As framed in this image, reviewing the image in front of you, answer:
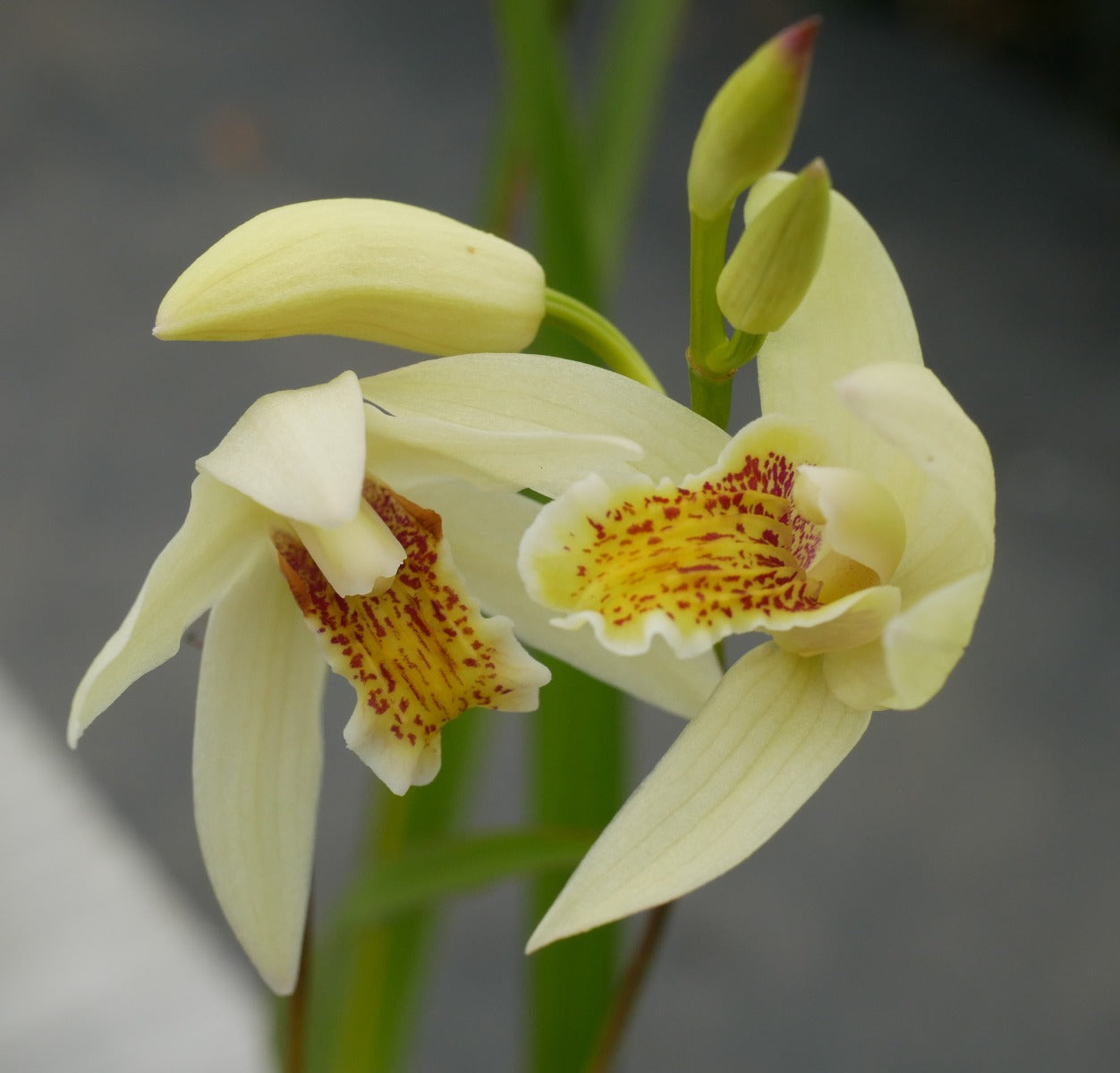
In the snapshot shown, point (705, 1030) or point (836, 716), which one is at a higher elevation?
point (836, 716)

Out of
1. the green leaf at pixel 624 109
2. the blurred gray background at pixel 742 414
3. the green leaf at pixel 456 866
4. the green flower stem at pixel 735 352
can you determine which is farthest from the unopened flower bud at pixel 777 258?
the blurred gray background at pixel 742 414

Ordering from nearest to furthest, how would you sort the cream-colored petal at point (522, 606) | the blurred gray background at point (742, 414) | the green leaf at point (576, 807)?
the cream-colored petal at point (522, 606) < the green leaf at point (576, 807) < the blurred gray background at point (742, 414)

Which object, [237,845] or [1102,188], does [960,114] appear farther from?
[237,845]

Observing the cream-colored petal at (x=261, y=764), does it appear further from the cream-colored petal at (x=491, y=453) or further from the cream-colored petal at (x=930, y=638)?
the cream-colored petal at (x=930, y=638)

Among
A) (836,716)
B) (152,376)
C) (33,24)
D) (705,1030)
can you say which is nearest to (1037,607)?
(705,1030)

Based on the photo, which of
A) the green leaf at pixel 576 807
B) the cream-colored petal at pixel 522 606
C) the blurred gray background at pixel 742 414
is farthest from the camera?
the blurred gray background at pixel 742 414

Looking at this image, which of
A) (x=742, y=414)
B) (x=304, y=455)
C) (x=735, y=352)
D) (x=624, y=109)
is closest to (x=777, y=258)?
(x=735, y=352)

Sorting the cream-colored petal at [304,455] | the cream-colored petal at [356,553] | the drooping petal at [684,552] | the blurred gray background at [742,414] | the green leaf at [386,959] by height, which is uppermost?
the cream-colored petal at [304,455]
